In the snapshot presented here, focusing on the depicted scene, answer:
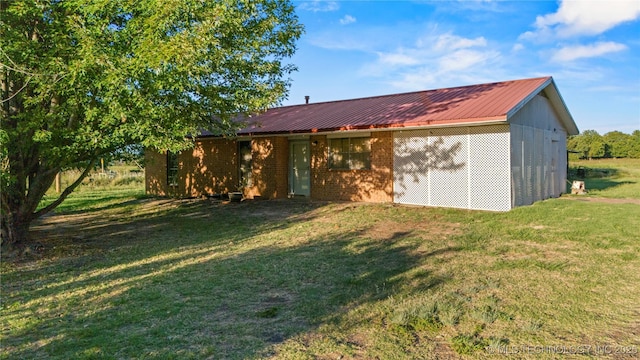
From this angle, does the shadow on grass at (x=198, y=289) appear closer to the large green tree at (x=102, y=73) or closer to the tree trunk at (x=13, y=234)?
the tree trunk at (x=13, y=234)

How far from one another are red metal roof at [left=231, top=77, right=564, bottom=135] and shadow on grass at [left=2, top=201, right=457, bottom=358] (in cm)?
414

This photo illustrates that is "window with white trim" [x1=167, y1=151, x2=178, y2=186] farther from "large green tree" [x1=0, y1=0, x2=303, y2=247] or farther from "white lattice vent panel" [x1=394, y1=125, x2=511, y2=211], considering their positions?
"large green tree" [x1=0, y1=0, x2=303, y2=247]

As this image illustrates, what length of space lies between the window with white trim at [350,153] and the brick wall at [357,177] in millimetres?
164

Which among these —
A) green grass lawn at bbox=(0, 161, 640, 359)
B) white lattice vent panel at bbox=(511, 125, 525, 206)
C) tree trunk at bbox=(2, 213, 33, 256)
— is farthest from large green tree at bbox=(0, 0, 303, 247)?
white lattice vent panel at bbox=(511, 125, 525, 206)

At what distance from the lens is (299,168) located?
16062mm

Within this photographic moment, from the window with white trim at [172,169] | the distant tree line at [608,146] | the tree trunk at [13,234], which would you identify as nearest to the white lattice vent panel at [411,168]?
the tree trunk at [13,234]

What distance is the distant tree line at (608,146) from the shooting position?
191 ft

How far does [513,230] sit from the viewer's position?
9.32 m

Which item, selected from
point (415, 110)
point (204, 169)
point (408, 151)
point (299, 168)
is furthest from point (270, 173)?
point (415, 110)

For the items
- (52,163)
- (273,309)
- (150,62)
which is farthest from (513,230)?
(52,163)

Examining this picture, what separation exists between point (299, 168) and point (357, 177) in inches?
103

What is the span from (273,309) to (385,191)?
30.9 feet

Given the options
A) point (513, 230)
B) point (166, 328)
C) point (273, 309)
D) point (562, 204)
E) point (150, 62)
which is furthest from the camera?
point (562, 204)

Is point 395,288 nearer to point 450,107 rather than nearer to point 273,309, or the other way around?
point 273,309
